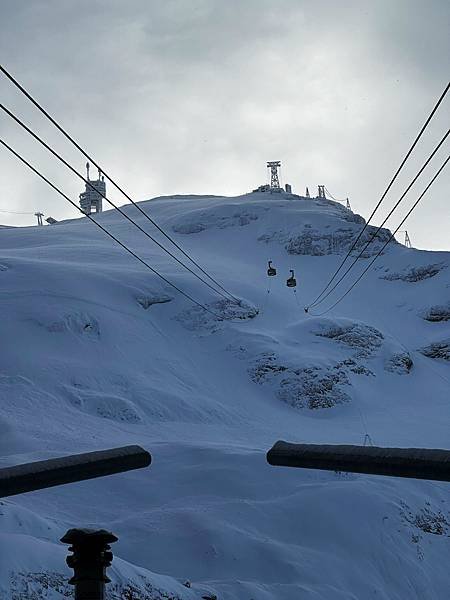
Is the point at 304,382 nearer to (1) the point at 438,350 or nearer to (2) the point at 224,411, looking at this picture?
(2) the point at 224,411

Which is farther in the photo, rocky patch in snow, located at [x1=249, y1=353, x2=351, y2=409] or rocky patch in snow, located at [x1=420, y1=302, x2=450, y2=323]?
rocky patch in snow, located at [x1=420, y1=302, x2=450, y2=323]

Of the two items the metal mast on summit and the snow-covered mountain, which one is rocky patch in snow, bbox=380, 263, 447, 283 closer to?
the snow-covered mountain

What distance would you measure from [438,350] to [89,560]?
122 feet

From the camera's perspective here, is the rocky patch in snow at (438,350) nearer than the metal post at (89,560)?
No

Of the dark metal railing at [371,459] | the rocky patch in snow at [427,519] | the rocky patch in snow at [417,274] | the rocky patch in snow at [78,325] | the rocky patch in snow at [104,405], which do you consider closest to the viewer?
the dark metal railing at [371,459]

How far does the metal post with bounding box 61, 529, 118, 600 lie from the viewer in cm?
353

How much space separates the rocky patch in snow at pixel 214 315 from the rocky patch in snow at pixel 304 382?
5342 millimetres

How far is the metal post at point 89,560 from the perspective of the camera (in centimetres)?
353

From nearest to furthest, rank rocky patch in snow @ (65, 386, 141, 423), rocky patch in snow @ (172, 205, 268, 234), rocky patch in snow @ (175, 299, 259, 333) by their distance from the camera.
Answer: rocky patch in snow @ (65, 386, 141, 423), rocky patch in snow @ (175, 299, 259, 333), rocky patch in snow @ (172, 205, 268, 234)

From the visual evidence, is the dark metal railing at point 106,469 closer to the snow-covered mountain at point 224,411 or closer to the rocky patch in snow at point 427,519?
the snow-covered mountain at point 224,411

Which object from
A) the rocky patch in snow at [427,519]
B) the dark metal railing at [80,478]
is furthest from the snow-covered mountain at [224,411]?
the dark metal railing at [80,478]

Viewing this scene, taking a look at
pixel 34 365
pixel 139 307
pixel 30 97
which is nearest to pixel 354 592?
pixel 30 97

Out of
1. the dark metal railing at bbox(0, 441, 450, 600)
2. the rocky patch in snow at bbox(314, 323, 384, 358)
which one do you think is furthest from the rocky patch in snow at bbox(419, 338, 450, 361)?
the dark metal railing at bbox(0, 441, 450, 600)

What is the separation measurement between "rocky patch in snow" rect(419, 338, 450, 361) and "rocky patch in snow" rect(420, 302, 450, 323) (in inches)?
265
